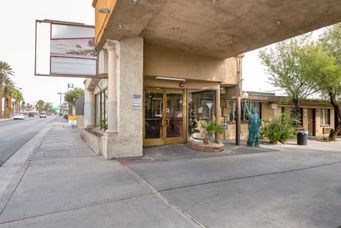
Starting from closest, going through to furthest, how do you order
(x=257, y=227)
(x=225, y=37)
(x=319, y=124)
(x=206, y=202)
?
(x=257, y=227), (x=206, y=202), (x=225, y=37), (x=319, y=124)

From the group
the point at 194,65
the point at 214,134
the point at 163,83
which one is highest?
the point at 194,65

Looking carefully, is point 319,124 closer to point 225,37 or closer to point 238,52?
point 238,52

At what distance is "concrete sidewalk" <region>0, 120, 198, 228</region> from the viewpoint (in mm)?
3326

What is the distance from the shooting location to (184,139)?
10289mm

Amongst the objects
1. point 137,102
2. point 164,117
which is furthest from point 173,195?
point 164,117

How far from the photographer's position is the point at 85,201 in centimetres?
406

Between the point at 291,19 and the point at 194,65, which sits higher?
the point at 291,19

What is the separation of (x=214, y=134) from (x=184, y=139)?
136cm

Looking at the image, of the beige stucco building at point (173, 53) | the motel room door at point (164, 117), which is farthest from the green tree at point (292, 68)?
the motel room door at point (164, 117)

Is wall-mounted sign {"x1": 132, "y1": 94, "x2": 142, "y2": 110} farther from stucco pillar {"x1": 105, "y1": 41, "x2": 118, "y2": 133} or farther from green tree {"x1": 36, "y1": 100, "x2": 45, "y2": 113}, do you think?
green tree {"x1": 36, "y1": 100, "x2": 45, "y2": 113}

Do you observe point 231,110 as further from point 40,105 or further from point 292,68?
point 40,105

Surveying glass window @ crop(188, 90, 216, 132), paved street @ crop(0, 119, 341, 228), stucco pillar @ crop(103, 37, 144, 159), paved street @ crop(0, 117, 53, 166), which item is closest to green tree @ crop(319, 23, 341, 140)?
glass window @ crop(188, 90, 216, 132)

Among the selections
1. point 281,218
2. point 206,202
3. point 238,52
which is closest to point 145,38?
point 238,52

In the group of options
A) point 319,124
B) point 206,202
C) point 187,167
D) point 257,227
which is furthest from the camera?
point 319,124
